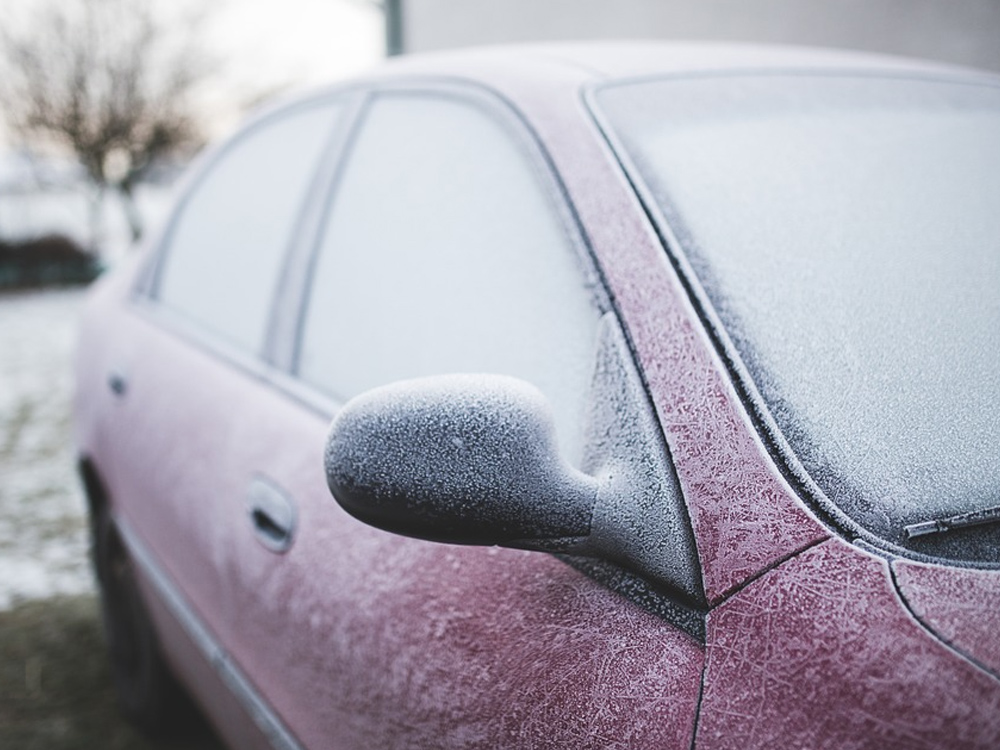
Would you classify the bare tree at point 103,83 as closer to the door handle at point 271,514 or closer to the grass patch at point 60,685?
the grass patch at point 60,685

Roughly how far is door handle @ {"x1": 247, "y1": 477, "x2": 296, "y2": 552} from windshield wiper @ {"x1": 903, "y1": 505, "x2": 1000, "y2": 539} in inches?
34.4

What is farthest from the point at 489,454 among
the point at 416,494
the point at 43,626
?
the point at 43,626

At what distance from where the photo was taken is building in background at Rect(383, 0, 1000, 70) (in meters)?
3.71

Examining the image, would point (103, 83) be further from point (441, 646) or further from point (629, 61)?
point (441, 646)

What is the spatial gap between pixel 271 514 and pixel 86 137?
16.4 meters

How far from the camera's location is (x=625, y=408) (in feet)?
3.16

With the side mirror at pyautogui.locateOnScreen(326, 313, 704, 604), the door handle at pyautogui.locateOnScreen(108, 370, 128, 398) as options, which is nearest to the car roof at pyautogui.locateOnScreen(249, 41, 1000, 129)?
the side mirror at pyautogui.locateOnScreen(326, 313, 704, 604)

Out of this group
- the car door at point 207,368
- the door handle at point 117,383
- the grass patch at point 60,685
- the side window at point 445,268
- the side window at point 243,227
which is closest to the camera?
the side window at point 445,268

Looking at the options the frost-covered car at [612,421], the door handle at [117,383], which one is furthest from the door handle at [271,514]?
the door handle at [117,383]

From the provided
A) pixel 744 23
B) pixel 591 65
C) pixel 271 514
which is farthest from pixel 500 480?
pixel 744 23

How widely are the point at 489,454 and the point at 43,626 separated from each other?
2.84 meters

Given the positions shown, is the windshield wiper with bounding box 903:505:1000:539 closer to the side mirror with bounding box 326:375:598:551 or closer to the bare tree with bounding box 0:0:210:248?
the side mirror with bounding box 326:375:598:551

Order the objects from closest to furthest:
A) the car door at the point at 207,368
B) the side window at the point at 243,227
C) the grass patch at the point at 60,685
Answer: the car door at the point at 207,368 → the side window at the point at 243,227 → the grass patch at the point at 60,685

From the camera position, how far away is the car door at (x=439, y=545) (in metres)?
0.92
